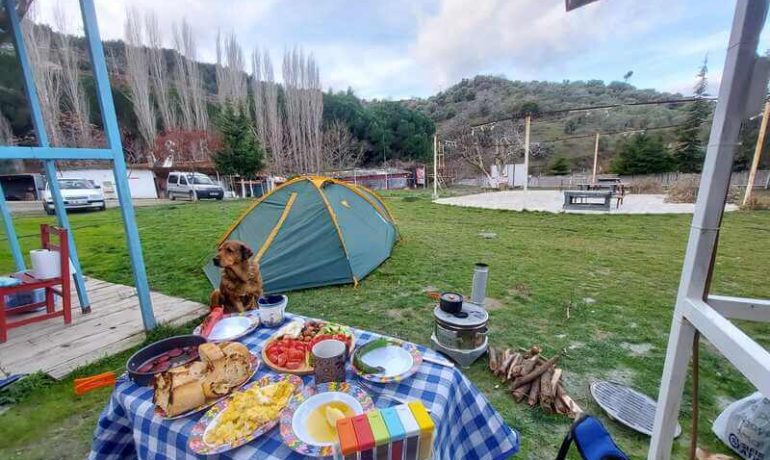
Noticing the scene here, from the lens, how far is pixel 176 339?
1314 millimetres

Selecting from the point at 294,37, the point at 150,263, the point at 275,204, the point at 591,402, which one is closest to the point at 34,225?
the point at 150,263

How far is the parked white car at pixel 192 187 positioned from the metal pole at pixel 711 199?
57.1 ft

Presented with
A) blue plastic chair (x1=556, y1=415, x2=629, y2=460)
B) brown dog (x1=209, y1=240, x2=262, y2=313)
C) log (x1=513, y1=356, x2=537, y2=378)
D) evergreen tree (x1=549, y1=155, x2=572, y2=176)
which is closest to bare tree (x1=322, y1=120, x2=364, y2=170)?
evergreen tree (x1=549, y1=155, x2=572, y2=176)

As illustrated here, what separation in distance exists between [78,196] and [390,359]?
15.1 meters

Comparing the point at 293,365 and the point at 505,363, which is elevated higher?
the point at 293,365

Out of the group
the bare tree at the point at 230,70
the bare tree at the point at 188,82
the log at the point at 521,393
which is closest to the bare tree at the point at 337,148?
the bare tree at the point at 230,70

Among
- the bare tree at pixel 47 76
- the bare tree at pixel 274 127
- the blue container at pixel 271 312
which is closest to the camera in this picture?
the blue container at pixel 271 312

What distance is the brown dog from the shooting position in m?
2.20

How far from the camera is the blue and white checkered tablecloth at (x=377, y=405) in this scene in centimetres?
93

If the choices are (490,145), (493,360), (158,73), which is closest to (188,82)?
(158,73)

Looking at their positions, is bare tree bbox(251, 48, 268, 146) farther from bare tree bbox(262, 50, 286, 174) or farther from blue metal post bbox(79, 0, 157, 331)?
blue metal post bbox(79, 0, 157, 331)

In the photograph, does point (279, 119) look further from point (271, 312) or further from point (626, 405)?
point (626, 405)

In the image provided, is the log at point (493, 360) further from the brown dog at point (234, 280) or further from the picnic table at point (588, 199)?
the picnic table at point (588, 199)

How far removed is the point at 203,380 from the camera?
1053mm
